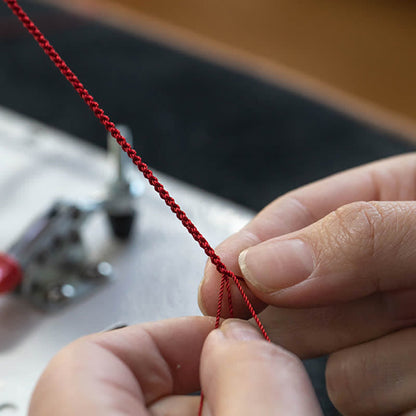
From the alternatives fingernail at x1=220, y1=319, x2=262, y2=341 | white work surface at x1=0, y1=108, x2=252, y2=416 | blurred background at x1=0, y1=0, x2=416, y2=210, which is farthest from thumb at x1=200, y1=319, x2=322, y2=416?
blurred background at x1=0, y1=0, x2=416, y2=210

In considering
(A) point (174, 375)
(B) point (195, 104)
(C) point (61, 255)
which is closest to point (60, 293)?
(C) point (61, 255)

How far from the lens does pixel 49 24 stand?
0.76m

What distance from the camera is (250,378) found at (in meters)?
0.26

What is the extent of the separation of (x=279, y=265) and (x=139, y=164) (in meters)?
0.09

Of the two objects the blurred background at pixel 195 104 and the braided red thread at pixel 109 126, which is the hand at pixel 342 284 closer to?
the braided red thread at pixel 109 126

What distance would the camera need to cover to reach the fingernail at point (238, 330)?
0.30 m

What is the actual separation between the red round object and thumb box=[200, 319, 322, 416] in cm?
17

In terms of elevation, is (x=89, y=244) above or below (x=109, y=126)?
below

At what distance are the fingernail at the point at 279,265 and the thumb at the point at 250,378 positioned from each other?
33 millimetres

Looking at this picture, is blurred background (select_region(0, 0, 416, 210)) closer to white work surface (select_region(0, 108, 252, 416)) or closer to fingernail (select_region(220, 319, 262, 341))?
white work surface (select_region(0, 108, 252, 416))

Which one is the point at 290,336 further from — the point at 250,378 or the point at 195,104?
the point at 195,104

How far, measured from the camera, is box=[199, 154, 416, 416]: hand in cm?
32

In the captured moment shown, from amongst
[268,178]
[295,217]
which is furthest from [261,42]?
[295,217]

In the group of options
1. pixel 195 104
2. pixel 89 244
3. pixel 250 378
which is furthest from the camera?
pixel 195 104
